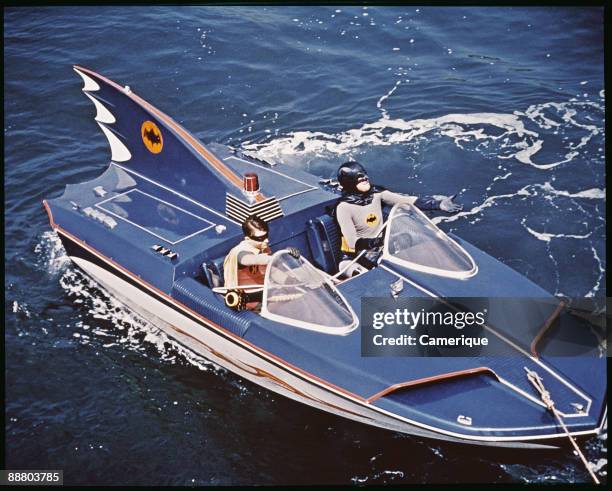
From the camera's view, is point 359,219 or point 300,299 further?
point 359,219

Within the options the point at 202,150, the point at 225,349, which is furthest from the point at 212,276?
the point at 202,150

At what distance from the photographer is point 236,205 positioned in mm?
8617

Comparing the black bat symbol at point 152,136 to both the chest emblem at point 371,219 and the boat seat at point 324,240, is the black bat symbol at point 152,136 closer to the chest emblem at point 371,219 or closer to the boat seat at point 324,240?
the boat seat at point 324,240

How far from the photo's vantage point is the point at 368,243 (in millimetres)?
8641

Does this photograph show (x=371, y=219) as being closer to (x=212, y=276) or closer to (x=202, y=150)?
(x=212, y=276)

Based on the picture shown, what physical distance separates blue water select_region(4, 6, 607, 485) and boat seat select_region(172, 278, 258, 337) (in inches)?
39.7

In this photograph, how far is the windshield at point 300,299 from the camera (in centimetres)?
750

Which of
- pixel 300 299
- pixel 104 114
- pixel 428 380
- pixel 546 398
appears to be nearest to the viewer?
pixel 546 398

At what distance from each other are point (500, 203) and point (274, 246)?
4235mm

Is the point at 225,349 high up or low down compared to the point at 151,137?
down

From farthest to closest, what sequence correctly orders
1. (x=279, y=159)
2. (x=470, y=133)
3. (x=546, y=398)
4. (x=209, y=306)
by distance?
(x=470, y=133)
(x=279, y=159)
(x=209, y=306)
(x=546, y=398)

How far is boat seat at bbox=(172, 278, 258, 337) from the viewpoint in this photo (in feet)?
25.2

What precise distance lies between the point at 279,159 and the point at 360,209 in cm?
427

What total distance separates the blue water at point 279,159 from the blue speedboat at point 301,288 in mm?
503
